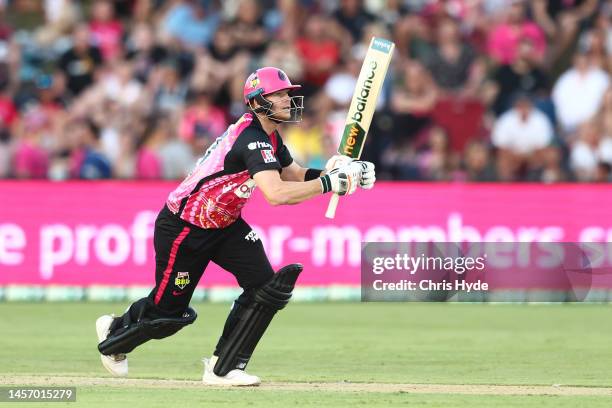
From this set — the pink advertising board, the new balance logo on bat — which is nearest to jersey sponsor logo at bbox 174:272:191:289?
the new balance logo on bat

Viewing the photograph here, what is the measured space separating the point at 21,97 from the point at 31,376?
9.57 meters

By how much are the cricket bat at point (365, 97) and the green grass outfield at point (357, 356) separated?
66.3 inches

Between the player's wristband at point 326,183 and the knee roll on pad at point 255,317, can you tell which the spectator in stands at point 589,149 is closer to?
the knee roll on pad at point 255,317

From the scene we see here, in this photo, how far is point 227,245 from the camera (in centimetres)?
906

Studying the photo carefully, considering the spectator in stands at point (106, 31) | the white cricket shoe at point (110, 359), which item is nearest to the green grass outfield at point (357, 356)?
the white cricket shoe at point (110, 359)

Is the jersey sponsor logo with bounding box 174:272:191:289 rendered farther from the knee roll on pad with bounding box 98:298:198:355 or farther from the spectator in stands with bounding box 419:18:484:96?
the spectator in stands with bounding box 419:18:484:96

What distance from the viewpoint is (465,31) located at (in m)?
18.7

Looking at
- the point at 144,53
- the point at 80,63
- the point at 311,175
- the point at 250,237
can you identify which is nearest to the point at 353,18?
the point at 144,53

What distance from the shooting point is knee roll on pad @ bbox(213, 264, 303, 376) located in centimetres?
891

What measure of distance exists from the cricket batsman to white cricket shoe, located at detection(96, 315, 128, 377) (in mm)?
145

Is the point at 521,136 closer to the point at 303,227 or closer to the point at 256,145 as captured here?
the point at 303,227

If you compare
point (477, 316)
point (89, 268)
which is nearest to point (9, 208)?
point (89, 268)

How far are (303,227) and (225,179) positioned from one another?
625cm

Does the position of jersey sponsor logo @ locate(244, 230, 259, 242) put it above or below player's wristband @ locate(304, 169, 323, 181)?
below
